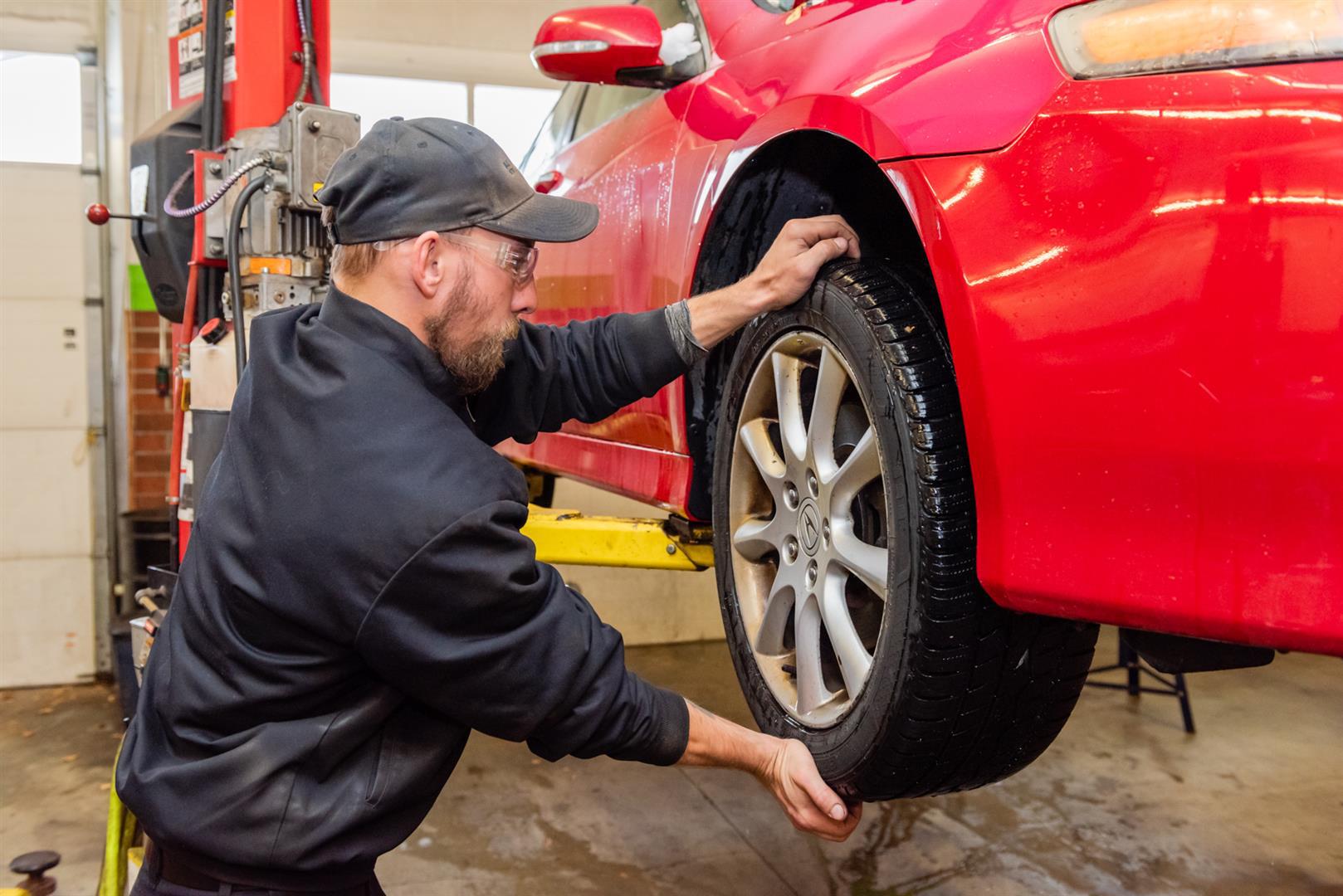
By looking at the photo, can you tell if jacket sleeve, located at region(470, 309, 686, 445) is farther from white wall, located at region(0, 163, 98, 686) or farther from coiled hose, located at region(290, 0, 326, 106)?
white wall, located at region(0, 163, 98, 686)

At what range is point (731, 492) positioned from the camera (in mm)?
1637

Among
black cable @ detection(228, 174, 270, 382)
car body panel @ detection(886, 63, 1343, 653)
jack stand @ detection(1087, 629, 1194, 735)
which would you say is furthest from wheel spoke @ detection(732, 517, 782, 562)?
Answer: jack stand @ detection(1087, 629, 1194, 735)

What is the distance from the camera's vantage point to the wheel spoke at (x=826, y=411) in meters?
1.39

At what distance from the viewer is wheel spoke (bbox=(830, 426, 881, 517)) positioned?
133cm

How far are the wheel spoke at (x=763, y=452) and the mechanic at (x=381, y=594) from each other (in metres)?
0.21

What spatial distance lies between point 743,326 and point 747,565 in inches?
14.3

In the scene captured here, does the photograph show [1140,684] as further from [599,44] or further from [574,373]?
[599,44]

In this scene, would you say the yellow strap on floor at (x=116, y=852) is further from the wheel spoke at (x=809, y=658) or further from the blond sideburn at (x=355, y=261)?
the wheel spoke at (x=809, y=658)

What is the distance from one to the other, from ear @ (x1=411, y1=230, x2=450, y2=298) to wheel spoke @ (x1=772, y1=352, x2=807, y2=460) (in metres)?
Result: 0.47

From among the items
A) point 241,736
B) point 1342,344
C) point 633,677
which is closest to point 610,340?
point 633,677

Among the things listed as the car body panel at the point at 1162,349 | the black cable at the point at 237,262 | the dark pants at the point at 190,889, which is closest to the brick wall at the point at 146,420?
the black cable at the point at 237,262

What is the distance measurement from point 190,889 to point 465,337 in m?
0.83

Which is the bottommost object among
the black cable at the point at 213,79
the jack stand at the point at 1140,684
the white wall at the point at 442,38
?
the jack stand at the point at 1140,684

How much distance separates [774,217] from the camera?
1.70 meters
